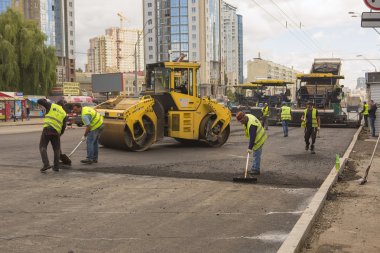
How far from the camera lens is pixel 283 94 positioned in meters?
34.6

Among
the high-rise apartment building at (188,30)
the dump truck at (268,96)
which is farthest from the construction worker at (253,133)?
the high-rise apartment building at (188,30)

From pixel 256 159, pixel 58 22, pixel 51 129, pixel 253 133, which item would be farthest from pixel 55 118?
pixel 58 22

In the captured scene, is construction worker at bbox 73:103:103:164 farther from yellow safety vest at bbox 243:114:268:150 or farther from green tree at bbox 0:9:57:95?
green tree at bbox 0:9:57:95

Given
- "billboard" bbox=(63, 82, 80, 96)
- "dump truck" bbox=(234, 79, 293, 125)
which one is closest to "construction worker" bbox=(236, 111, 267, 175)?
"dump truck" bbox=(234, 79, 293, 125)

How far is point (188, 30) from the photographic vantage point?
130375 millimetres

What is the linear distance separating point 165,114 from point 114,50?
136m

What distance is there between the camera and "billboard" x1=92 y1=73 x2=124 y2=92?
224 ft

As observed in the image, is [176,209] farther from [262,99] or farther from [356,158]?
[262,99]

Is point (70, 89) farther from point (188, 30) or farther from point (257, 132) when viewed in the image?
point (188, 30)

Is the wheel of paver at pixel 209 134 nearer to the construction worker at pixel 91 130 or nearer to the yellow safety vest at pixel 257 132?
the construction worker at pixel 91 130

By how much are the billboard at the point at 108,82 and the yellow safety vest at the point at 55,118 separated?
5670cm

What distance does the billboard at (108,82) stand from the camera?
68312 mm

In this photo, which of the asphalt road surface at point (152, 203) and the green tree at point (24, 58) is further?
the green tree at point (24, 58)

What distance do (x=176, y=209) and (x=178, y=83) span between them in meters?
9.30
